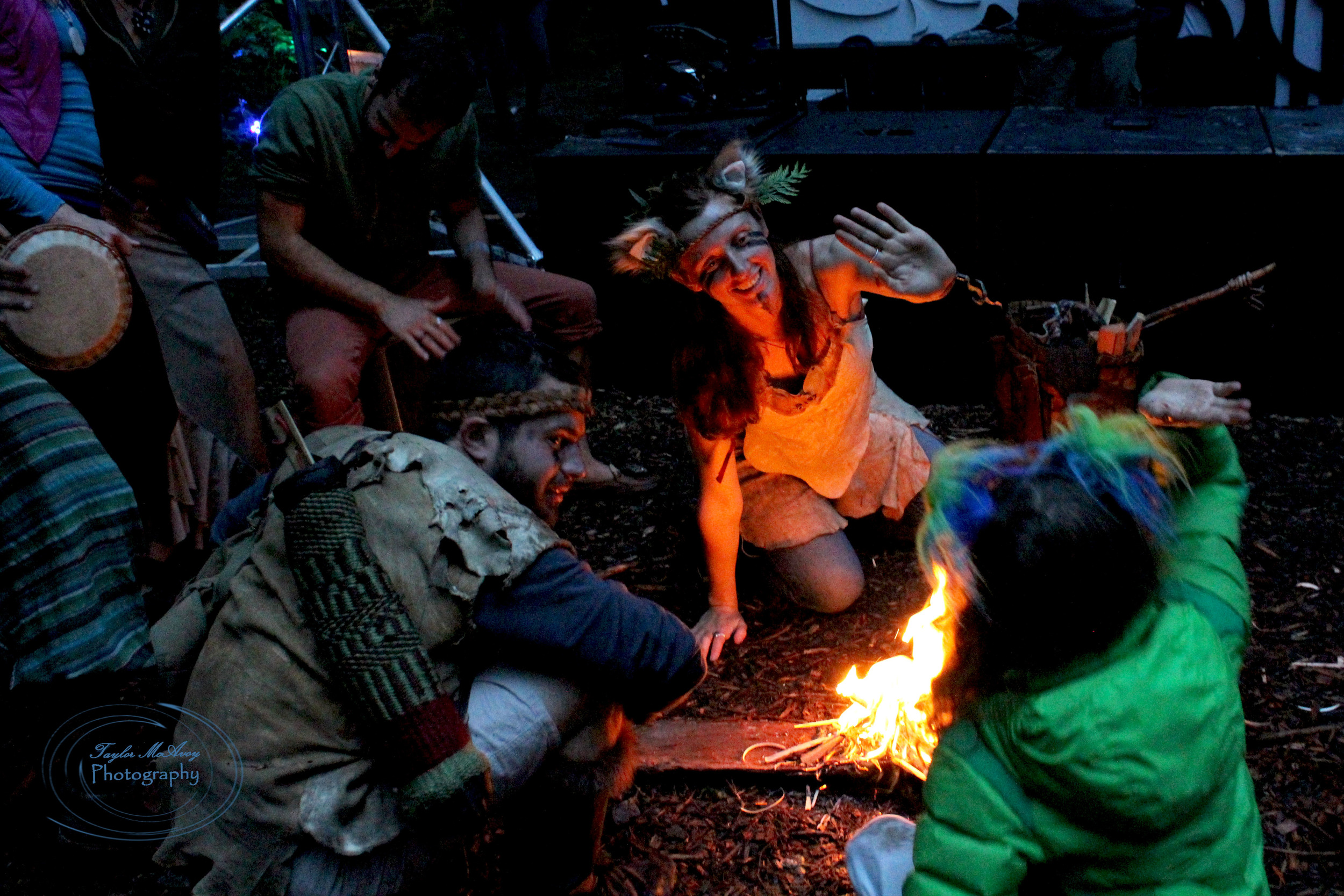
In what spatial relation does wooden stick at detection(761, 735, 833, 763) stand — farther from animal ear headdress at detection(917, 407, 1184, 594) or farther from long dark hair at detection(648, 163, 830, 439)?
animal ear headdress at detection(917, 407, 1184, 594)

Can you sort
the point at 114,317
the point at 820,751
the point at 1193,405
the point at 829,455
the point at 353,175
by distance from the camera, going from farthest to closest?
the point at 353,175 → the point at 829,455 → the point at 114,317 → the point at 820,751 → the point at 1193,405

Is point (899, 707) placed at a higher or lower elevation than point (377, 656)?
lower

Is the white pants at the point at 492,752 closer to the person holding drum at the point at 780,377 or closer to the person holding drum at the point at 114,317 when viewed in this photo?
the person holding drum at the point at 780,377

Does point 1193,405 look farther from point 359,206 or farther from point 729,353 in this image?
point 359,206

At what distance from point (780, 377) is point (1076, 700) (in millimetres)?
2057

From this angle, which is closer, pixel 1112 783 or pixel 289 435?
pixel 1112 783

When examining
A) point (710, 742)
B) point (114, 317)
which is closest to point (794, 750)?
point (710, 742)

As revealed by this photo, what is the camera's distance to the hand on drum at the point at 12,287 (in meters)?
3.06

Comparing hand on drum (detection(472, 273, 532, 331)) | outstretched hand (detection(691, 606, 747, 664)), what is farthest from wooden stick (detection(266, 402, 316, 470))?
hand on drum (detection(472, 273, 532, 331))

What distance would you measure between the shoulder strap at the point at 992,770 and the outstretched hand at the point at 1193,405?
826 mm

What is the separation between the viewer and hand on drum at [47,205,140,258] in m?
3.28

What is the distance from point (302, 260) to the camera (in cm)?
404

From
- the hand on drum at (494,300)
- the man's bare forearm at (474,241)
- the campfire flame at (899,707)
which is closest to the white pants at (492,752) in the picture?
the campfire flame at (899,707)

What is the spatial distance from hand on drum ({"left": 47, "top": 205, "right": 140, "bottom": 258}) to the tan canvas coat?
1.60 metres
